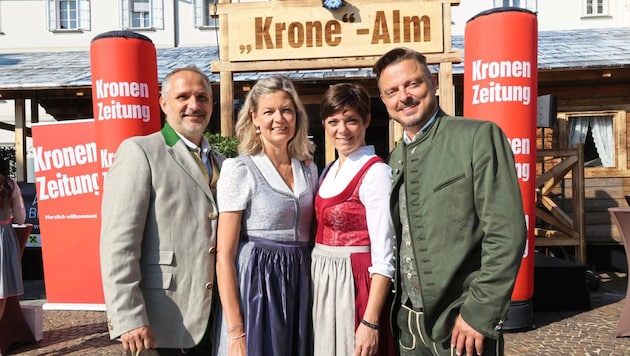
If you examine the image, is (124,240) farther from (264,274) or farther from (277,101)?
(277,101)

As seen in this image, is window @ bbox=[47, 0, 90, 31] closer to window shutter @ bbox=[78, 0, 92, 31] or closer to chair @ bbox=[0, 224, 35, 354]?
window shutter @ bbox=[78, 0, 92, 31]

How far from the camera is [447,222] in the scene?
187 cm

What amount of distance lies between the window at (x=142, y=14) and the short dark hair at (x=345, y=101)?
1468 centimetres

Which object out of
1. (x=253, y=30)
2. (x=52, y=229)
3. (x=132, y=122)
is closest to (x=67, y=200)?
(x=52, y=229)

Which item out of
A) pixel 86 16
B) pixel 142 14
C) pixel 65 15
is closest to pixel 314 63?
pixel 142 14

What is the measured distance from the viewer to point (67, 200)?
620 cm

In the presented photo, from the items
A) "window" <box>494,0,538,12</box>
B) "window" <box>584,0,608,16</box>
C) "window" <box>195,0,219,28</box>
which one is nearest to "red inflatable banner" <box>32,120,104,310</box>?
"window" <box>195,0,219,28</box>

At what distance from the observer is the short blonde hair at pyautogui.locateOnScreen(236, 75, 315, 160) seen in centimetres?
220

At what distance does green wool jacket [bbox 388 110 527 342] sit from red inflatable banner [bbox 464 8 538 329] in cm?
307

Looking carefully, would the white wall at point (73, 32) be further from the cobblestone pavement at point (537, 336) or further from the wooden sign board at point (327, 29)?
the cobblestone pavement at point (537, 336)

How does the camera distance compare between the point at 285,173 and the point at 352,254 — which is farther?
the point at 285,173

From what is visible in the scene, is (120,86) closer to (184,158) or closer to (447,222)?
(184,158)

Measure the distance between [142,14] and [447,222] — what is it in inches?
632

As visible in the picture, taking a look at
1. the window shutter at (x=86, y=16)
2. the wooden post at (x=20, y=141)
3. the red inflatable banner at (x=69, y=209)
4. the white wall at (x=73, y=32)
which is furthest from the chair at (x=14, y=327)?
the window shutter at (x=86, y=16)
